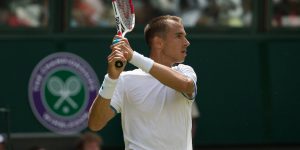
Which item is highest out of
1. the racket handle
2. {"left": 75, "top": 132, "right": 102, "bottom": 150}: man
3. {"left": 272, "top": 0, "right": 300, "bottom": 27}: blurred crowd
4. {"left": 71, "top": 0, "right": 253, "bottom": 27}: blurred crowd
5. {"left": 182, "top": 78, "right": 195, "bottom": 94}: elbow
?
the racket handle

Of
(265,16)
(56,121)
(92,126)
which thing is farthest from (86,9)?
(92,126)

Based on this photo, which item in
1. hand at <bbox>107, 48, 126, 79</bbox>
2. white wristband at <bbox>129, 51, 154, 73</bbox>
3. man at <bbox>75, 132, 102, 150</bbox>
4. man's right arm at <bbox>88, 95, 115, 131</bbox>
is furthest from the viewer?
man at <bbox>75, 132, 102, 150</bbox>

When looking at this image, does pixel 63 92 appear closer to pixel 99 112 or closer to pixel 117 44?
pixel 99 112

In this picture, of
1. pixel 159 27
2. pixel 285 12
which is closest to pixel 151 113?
pixel 159 27

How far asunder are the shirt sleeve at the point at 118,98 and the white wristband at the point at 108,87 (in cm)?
20

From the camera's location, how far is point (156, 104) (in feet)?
18.8

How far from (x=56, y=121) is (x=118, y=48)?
185 inches

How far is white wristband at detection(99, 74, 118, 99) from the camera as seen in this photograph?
5.46m

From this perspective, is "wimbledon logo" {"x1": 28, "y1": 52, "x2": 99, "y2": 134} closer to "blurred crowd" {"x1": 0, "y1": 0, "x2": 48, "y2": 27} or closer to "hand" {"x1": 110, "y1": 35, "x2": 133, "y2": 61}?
"blurred crowd" {"x1": 0, "y1": 0, "x2": 48, "y2": 27}

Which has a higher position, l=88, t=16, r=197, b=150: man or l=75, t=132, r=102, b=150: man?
l=88, t=16, r=197, b=150: man

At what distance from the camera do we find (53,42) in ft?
32.7

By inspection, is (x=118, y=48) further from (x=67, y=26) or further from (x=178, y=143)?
(x=67, y=26)

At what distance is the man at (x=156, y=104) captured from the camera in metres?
5.68

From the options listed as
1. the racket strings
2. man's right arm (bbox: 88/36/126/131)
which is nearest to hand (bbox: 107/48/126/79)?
man's right arm (bbox: 88/36/126/131)
